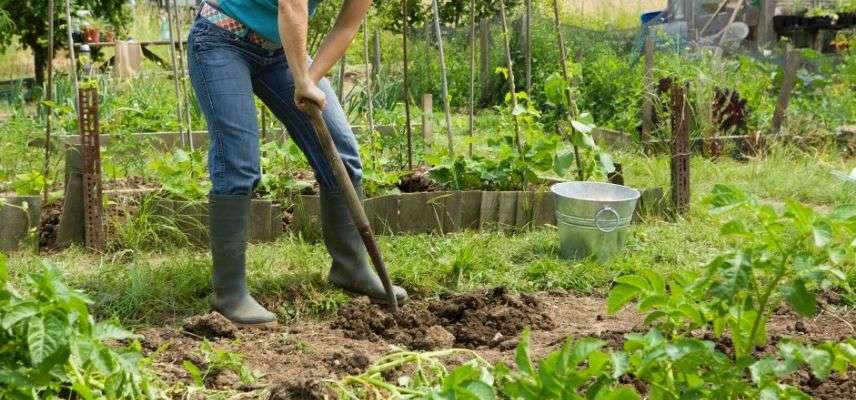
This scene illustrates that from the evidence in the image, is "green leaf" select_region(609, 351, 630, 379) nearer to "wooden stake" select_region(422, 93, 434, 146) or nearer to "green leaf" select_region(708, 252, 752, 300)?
"green leaf" select_region(708, 252, 752, 300)

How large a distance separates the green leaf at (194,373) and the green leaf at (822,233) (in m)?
1.54

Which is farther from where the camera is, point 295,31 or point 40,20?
point 40,20

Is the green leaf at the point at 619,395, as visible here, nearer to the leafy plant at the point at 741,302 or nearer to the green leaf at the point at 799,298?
the leafy plant at the point at 741,302

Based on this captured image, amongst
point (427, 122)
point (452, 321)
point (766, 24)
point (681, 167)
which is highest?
point (766, 24)

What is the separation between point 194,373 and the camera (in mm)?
2586

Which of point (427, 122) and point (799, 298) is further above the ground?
point (427, 122)

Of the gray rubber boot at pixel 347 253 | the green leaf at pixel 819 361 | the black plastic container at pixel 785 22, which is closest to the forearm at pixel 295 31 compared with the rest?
the gray rubber boot at pixel 347 253

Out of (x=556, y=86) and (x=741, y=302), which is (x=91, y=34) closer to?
(x=556, y=86)

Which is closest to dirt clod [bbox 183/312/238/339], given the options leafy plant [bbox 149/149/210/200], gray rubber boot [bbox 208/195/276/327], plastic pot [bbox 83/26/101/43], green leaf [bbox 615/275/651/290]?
gray rubber boot [bbox 208/195/276/327]

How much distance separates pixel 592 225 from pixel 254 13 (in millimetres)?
1647

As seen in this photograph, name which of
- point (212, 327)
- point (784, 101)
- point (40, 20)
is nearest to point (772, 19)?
point (784, 101)

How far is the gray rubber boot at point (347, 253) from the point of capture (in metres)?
3.71

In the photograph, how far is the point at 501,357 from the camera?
308 cm

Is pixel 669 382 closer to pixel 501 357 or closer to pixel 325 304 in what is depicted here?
pixel 501 357
